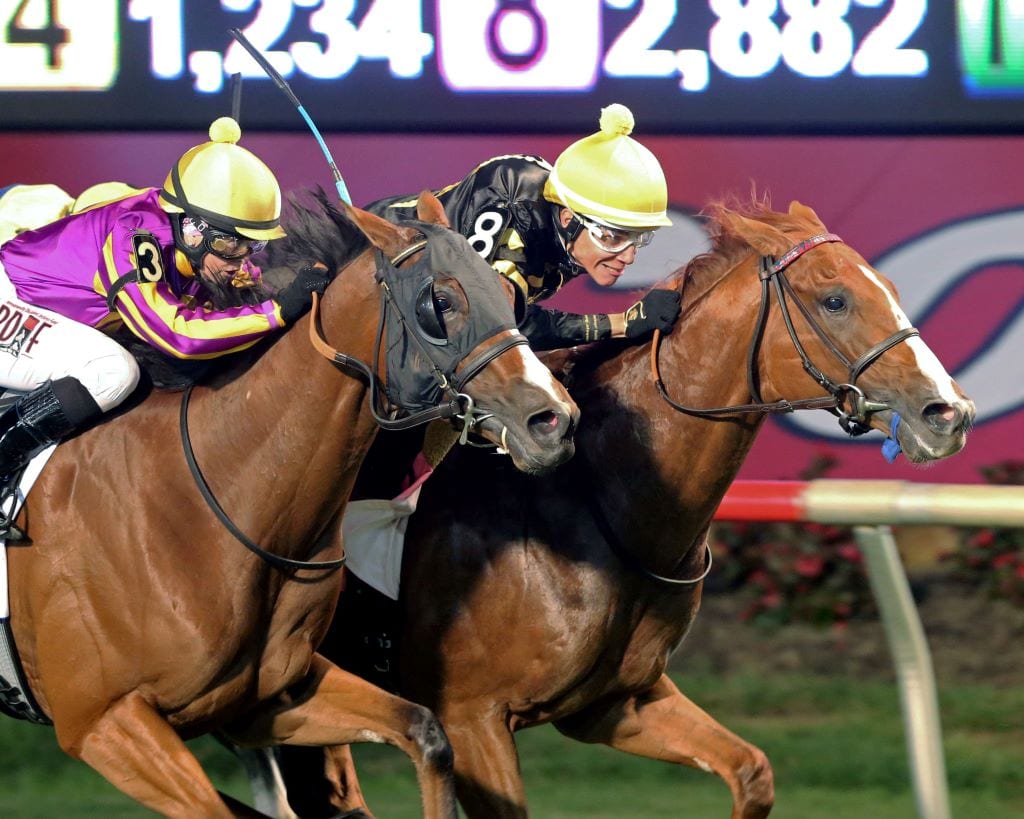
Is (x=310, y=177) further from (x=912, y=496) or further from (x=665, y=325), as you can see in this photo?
(x=912, y=496)

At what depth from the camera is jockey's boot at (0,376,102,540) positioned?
12.1 feet

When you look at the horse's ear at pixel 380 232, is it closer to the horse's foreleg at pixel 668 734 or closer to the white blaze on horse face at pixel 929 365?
the white blaze on horse face at pixel 929 365

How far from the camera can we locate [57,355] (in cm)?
377

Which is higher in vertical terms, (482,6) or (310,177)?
(482,6)

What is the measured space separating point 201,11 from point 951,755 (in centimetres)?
314

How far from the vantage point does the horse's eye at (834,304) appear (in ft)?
12.5

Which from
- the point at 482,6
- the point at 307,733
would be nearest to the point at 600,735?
the point at 307,733

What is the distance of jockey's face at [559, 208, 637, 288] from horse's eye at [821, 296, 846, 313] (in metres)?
0.46

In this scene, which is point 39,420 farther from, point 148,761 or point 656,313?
point 656,313

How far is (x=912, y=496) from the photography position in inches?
159

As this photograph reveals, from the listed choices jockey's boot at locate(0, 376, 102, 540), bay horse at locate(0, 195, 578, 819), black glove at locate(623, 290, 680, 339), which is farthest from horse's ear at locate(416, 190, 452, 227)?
jockey's boot at locate(0, 376, 102, 540)

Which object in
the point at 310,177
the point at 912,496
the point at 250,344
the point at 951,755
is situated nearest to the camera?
the point at 250,344

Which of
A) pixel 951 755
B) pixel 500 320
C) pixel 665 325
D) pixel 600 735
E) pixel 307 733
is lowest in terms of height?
pixel 951 755

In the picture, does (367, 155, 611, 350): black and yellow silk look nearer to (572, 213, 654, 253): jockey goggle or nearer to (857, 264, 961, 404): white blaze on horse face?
(572, 213, 654, 253): jockey goggle
